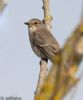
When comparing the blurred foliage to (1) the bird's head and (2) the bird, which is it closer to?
(2) the bird

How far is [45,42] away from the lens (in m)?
10.3

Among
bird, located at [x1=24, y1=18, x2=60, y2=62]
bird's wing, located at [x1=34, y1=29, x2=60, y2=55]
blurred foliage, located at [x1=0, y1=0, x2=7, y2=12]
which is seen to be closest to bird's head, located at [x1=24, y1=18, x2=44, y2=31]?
bird, located at [x1=24, y1=18, x2=60, y2=62]

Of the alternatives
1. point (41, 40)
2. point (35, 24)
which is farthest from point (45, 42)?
point (35, 24)

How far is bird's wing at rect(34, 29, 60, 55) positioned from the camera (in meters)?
9.78

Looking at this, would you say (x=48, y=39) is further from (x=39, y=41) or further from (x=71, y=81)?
(x=71, y=81)

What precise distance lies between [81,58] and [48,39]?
9.55 m

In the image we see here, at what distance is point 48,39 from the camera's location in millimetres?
10422

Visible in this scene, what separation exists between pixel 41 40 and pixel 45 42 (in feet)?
0.42

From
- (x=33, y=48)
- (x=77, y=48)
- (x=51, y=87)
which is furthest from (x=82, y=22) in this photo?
(x=33, y=48)

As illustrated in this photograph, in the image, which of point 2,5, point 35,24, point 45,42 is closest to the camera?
point 2,5

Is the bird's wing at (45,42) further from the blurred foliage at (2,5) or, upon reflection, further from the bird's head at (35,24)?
the blurred foliage at (2,5)

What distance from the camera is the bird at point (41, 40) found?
380 inches

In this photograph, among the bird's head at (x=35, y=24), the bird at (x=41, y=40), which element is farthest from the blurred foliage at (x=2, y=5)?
the bird's head at (x=35, y=24)

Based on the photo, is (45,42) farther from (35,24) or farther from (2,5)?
(2,5)
